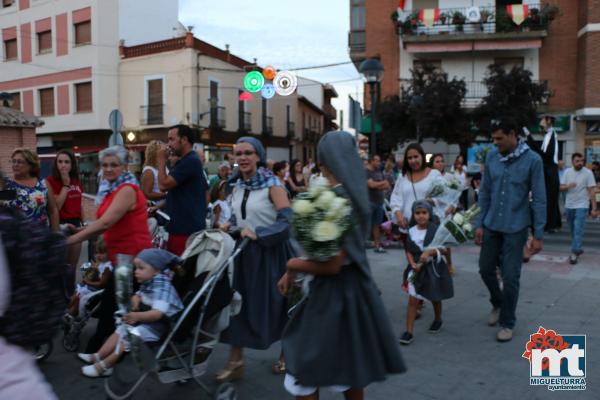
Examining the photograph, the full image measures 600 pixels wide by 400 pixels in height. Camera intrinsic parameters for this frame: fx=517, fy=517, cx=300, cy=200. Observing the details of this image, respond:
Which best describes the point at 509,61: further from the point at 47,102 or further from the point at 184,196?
the point at 47,102

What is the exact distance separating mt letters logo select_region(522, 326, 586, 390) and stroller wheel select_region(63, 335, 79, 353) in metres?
3.92

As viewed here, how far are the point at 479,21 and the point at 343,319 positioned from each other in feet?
76.8

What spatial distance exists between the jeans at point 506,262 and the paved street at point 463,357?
30cm

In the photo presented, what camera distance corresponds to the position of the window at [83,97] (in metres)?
29.8

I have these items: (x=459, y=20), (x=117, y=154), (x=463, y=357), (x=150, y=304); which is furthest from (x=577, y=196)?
(x=459, y=20)

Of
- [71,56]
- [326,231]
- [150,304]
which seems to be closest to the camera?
[326,231]

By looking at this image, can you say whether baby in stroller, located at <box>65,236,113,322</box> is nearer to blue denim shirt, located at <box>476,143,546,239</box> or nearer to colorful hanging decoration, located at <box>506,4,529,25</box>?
blue denim shirt, located at <box>476,143,546,239</box>

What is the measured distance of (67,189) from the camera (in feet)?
19.2

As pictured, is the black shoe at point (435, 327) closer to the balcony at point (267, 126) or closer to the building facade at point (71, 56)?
the building facade at point (71, 56)

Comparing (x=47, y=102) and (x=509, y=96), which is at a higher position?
(x=47, y=102)

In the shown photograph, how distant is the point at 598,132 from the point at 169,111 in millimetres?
21457

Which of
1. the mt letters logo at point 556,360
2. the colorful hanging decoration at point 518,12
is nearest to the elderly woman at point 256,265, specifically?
the mt letters logo at point 556,360

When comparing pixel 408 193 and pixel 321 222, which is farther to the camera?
pixel 408 193

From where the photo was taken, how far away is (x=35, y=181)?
4.99m
